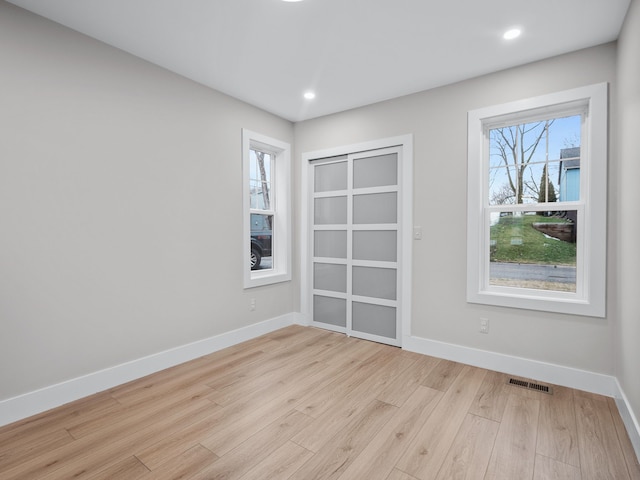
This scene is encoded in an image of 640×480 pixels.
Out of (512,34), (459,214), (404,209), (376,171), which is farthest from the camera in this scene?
(376,171)

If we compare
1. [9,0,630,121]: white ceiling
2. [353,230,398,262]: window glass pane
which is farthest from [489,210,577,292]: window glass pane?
[9,0,630,121]: white ceiling

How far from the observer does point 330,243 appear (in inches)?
166

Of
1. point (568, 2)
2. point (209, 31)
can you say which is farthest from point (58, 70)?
point (568, 2)

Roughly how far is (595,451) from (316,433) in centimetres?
162

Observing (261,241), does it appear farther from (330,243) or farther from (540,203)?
(540,203)

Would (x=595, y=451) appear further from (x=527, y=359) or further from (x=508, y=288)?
(x=508, y=288)

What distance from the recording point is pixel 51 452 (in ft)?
6.14

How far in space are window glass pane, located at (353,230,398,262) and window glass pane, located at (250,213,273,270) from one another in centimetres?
114

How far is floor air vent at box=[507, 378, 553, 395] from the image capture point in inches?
102

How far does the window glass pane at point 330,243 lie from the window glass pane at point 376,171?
66 cm

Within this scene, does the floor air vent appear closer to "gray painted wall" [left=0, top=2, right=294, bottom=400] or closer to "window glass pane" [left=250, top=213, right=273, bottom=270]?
"gray painted wall" [left=0, top=2, right=294, bottom=400]

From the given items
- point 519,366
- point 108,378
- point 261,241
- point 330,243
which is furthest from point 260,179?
point 519,366

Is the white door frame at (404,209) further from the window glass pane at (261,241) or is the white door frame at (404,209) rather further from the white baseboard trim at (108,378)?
the white baseboard trim at (108,378)

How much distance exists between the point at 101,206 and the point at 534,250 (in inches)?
144
